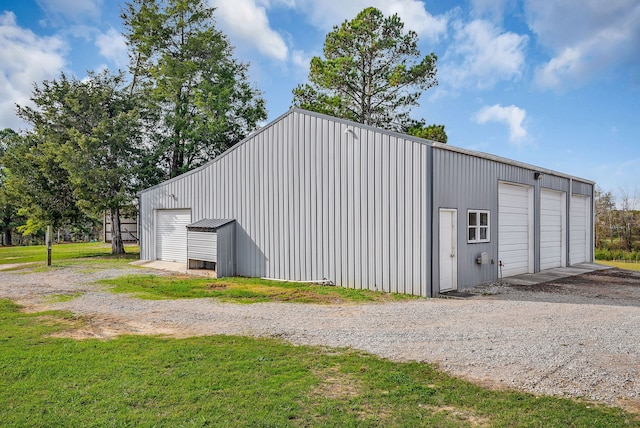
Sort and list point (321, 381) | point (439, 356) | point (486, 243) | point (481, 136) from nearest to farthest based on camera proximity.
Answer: point (321, 381) → point (439, 356) → point (486, 243) → point (481, 136)

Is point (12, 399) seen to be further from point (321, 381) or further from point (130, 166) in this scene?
point (130, 166)

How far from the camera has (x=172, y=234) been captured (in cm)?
1628

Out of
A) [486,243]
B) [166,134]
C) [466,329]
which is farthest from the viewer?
[166,134]

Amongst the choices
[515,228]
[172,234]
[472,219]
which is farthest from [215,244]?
[515,228]

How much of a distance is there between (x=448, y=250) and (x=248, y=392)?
23.1 ft

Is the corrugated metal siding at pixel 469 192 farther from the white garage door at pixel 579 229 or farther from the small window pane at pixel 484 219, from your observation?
the white garage door at pixel 579 229

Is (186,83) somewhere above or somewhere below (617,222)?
above

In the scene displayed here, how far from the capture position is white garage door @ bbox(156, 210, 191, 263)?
15.8 meters

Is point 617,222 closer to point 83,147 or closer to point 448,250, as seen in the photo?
point 448,250

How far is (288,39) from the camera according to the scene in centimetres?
1711

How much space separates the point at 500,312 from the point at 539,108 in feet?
40.6

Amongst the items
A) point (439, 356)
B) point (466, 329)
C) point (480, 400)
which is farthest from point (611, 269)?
point (480, 400)

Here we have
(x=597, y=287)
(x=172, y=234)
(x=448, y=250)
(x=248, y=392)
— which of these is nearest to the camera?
(x=248, y=392)

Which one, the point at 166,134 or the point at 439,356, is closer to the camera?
the point at 439,356
